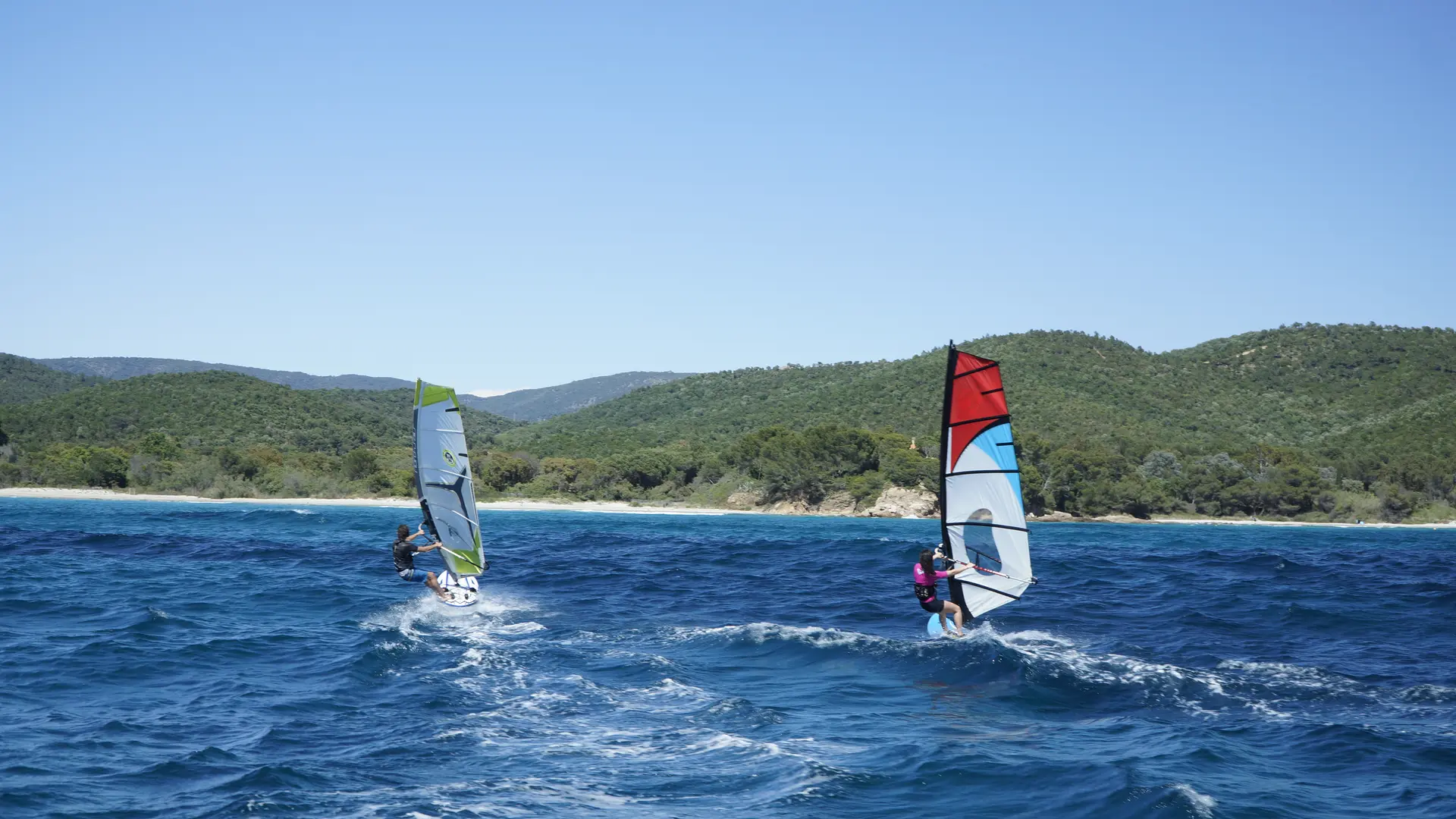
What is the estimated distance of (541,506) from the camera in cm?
8000

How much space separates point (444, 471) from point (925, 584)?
8811 mm

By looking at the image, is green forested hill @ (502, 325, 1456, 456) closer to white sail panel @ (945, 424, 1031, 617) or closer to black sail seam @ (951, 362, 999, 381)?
white sail panel @ (945, 424, 1031, 617)

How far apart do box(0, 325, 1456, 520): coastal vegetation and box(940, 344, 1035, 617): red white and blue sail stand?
5168 cm

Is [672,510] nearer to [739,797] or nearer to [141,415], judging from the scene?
A: [141,415]

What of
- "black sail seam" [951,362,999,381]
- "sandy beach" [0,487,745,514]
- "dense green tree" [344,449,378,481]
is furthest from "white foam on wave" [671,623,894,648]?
"dense green tree" [344,449,378,481]

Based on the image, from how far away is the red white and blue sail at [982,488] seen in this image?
16.2 meters

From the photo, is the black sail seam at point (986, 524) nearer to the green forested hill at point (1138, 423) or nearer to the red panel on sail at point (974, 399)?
the red panel on sail at point (974, 399)

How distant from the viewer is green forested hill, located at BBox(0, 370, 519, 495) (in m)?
81.4

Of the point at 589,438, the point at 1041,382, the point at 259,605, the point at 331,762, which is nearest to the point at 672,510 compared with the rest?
the point at 589,438

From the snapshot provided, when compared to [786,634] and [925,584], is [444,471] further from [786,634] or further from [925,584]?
[925,584]

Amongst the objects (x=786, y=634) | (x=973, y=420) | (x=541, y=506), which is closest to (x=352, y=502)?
(x=541, y=506)

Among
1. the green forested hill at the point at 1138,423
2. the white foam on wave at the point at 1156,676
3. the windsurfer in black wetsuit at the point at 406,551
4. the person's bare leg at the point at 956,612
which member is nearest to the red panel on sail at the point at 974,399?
the person's bare leg at the point at 956,612

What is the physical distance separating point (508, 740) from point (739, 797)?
3523mm

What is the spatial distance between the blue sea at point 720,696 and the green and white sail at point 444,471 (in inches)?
72.9
